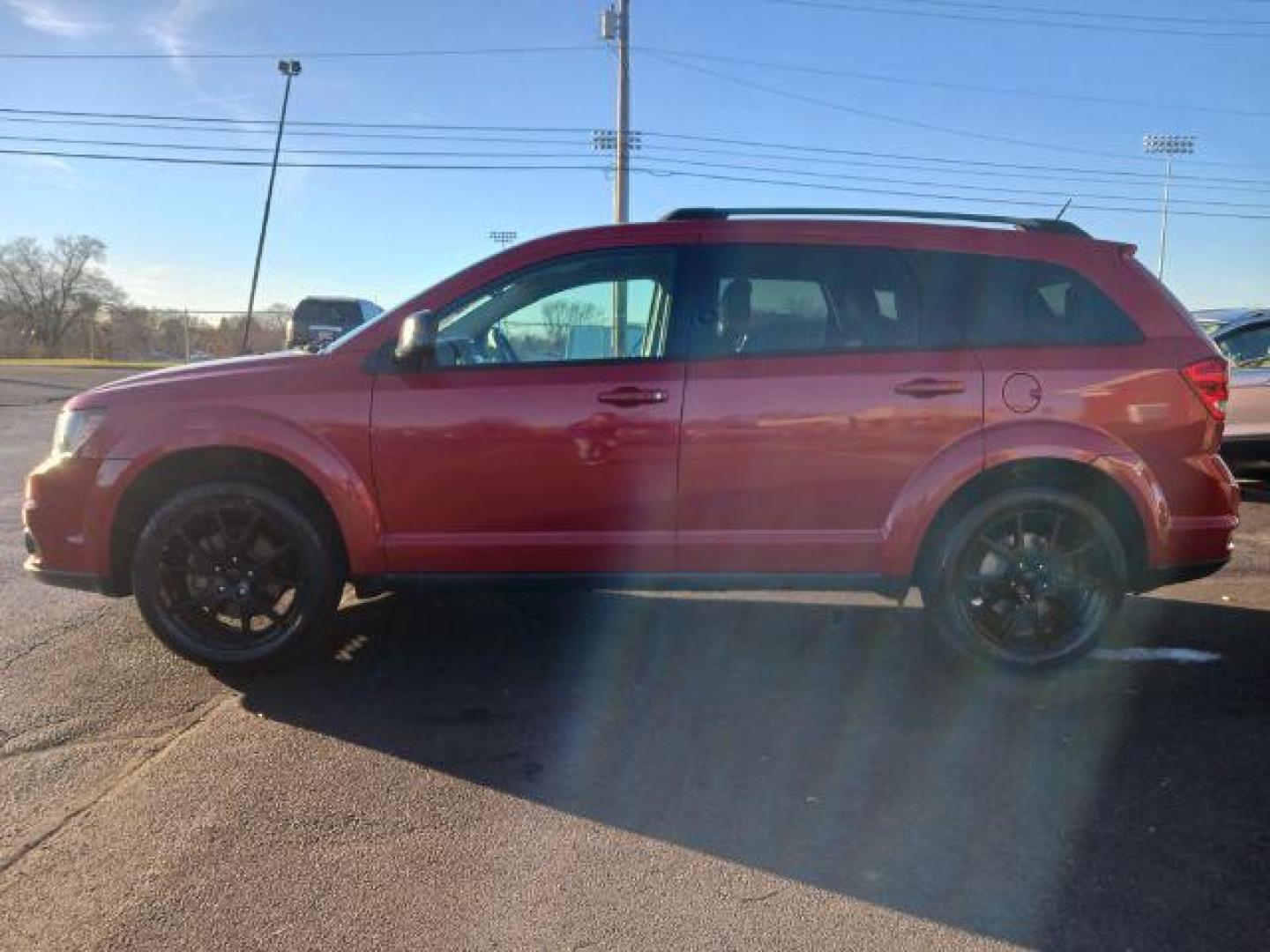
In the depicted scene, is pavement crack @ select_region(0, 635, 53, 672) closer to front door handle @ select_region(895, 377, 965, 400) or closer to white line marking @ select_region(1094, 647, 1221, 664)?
front door handle @ select_region(895, 377, 965, 400)

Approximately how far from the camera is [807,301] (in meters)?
4.25

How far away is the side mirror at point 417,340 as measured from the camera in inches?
154

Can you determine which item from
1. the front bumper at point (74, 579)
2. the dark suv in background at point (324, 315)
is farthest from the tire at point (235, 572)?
the dark suv in background at point (324, 315)

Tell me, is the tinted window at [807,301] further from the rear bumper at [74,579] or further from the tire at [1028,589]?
the rear bumper at [74,579]

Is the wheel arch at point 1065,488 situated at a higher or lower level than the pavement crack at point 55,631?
higher

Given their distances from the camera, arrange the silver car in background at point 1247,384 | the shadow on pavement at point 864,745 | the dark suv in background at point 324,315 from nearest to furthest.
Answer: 1. the shadow on pavement at point 864,745
2. the silver car in background at point 1247,384
3. the dark suv in background at point 324,315

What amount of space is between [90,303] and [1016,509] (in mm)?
96821

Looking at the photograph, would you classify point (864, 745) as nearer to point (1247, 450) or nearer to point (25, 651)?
point (25, 651)

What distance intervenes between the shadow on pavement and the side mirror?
4.61ft

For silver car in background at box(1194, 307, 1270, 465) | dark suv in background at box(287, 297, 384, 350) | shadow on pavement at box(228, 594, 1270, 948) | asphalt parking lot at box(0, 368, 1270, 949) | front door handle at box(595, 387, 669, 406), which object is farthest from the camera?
dark suv in background at box(287, 297, 384, 350)

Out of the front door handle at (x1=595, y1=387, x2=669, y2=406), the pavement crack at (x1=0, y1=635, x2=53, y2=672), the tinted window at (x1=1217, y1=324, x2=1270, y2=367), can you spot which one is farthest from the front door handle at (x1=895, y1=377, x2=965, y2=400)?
the tinted window at (x1=1217, y1=324, x2=1270, y2=367)

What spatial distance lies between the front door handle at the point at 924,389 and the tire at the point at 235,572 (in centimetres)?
255

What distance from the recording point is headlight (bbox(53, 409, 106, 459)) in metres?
4.08

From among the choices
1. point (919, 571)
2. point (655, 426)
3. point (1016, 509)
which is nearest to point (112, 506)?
point (655, 426)
